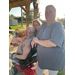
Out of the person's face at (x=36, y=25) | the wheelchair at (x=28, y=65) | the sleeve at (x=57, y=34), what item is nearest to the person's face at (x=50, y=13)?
the sleeve at (x=57, y=34)

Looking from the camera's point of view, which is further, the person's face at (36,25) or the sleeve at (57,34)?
the person's face at (36,25)

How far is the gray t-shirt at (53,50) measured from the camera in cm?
78

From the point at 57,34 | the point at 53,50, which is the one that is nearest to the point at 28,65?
the point at 53,50

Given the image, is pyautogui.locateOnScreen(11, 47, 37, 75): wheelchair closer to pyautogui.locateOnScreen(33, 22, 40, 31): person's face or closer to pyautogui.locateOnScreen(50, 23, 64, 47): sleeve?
pyautogui.locateOnScreen(33, 22, 40, 31): person's face

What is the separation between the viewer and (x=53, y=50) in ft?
2.83

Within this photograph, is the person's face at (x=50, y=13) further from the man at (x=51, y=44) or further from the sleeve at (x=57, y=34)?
the sleeve at (x=57, y=34)

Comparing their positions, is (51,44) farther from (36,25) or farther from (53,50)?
(36,25)

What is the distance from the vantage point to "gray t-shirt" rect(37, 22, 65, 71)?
2.55 ft
